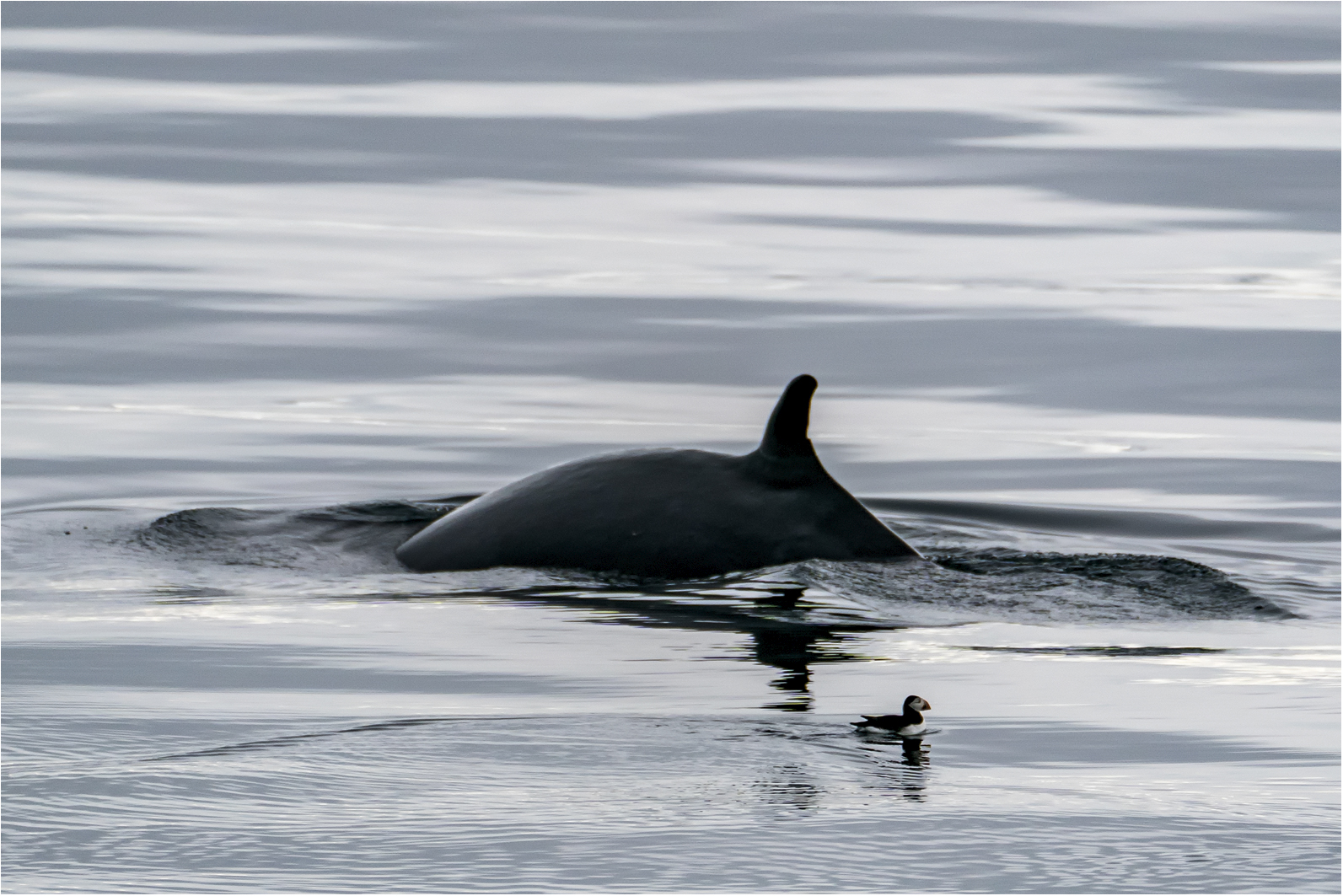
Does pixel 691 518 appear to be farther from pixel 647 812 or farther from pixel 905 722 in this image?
pixel 647 812

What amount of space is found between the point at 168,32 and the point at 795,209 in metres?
18.1

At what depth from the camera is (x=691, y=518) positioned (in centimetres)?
1015

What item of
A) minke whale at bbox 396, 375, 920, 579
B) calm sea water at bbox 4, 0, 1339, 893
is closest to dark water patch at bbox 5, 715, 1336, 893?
calm sea water at bbox 4, 0, 1339, 893

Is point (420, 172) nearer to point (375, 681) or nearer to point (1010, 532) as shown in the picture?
point (1010, 532)

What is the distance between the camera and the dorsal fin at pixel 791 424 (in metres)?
9.85

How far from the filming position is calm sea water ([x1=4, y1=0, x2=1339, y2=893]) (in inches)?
238

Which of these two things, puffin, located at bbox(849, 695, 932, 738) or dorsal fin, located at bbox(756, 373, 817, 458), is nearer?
puffin, located at bbox(849, 695, 932, 738)

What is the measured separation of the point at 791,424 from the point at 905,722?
324 centimetres

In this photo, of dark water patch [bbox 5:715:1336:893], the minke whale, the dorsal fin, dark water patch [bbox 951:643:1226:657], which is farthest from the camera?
the minke whale

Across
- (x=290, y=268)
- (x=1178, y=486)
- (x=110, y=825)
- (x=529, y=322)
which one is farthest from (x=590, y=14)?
(x=110, y=825)

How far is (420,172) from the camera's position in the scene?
27.6 meters

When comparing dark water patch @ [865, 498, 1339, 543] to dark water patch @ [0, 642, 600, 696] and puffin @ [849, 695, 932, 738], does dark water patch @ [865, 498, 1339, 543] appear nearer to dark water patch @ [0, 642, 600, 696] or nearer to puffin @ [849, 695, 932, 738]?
dark water patch @ [0, 642, 600, 696]

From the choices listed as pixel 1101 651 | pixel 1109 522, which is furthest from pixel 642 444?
pixel 1101 651

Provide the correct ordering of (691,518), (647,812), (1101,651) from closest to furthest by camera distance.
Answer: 1. (647,812)
2. (1101,651)
3. (691,518)
